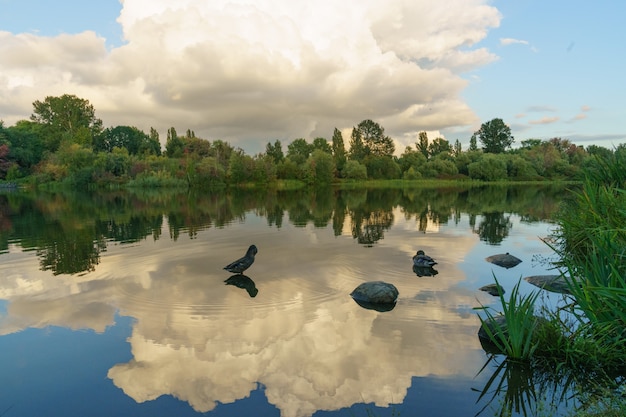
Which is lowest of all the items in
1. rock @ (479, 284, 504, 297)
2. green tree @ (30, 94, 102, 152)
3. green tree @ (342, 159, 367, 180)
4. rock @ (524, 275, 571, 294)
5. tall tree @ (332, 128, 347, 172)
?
rock @ (479, 284, 504, 297)

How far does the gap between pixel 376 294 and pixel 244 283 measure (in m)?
5.29

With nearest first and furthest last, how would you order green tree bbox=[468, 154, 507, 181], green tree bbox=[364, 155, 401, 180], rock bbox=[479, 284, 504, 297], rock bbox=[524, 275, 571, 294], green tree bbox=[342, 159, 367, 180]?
rock bbox=[524, 275, 571, 294]
rock bbox=[479, 284, 504, 297]
green tree bbox=[342, 159, 367, 180]
green tree bbox=[468, 154, 507, 181]
green tree bbox=[364, 155, 401, 180]

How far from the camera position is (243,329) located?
10289 mm

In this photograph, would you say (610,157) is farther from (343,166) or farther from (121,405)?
(343,166)

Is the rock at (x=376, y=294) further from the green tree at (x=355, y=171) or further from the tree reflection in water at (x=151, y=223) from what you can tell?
the green tree at (x=355, y=171)

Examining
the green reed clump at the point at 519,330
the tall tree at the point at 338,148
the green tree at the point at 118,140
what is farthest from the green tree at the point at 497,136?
the green reed clump at the point at 519,330

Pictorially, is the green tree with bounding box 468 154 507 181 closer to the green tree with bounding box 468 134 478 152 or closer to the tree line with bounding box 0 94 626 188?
the tree line with bounding box 0 94 626 188

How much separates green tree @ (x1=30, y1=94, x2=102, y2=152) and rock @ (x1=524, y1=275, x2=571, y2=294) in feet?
440

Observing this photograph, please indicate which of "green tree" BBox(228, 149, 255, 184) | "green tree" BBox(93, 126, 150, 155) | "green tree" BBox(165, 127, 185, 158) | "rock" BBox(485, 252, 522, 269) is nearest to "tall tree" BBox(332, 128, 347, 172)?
"green tree" BBox(228, 149, 255, 184)

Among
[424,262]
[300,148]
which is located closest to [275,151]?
[300,148]

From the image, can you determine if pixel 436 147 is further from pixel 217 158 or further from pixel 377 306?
pixel 377 306

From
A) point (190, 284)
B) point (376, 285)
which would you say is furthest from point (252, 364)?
point (190, 284)

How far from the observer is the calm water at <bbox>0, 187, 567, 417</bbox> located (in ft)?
23.7

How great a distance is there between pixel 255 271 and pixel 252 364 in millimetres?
8078
